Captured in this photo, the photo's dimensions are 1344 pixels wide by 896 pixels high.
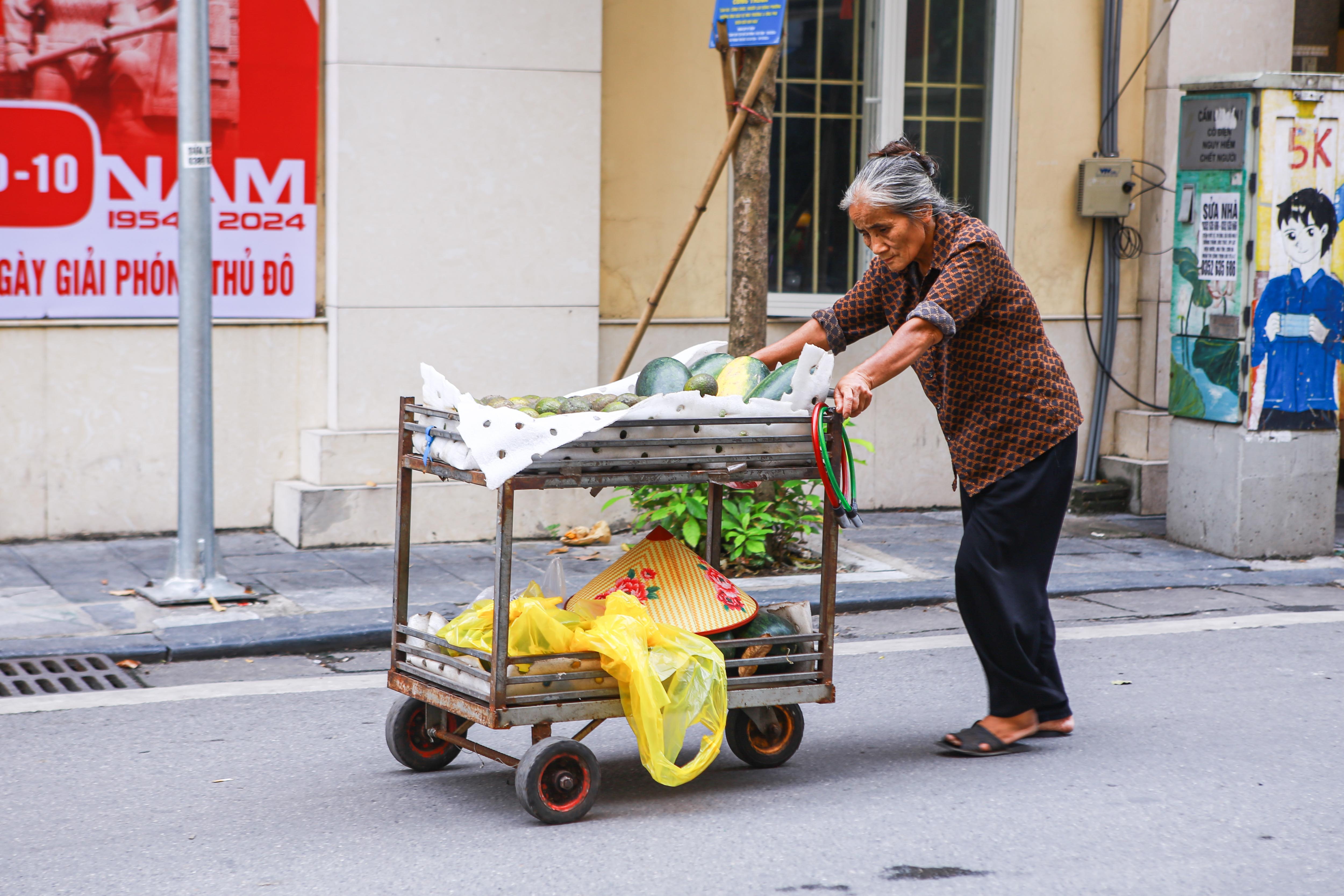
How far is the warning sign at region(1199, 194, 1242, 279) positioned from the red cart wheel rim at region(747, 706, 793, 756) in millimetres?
4534

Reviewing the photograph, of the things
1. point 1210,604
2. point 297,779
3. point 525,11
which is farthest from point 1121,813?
point 525,11

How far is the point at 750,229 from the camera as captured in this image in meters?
7.39

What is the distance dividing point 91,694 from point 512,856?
7.12 ft

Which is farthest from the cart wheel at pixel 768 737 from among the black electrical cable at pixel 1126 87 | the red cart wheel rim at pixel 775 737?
the black electrical cable at pixel 1126 87

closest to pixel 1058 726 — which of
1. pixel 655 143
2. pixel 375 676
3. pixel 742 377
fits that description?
A: pixel 742 377

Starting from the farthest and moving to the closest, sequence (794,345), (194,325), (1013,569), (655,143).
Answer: (655,143) < (194,325) < (794,345) < (1013,569)

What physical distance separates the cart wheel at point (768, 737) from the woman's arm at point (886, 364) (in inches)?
37.9

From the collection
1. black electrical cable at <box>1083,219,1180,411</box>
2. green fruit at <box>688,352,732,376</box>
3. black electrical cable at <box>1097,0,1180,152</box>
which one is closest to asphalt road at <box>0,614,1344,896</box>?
green fruit at <box>688,352,732,376</box>

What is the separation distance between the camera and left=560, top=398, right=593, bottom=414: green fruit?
4.10 metres

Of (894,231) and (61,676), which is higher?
(894,231)

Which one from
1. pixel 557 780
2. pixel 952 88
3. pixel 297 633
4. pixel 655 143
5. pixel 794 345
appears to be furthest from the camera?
pixel 952 88

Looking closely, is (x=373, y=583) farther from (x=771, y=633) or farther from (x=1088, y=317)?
(x=1088, y=317)

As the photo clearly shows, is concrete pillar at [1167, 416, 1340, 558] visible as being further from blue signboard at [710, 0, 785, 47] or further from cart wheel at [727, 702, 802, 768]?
cart wheel at [727, 702, 802, 768]

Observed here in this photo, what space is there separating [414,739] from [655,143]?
4.83 meters
